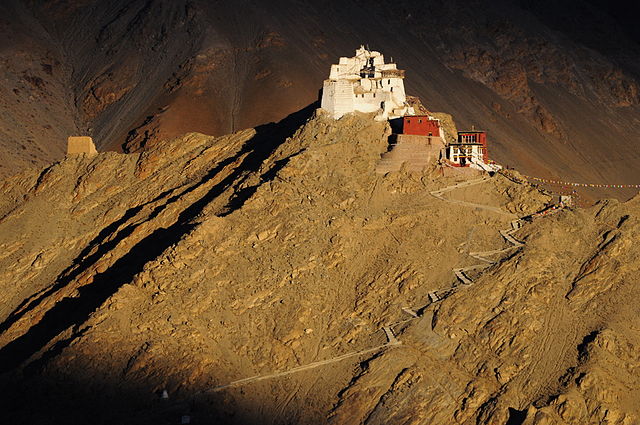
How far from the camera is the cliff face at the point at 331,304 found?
178ft

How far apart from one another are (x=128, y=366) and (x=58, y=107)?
254ft

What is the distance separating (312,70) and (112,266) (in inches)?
2419

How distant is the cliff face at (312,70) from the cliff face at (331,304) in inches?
1482

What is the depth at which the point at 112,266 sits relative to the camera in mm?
67125

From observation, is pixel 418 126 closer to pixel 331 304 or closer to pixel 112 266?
pixel 331 304

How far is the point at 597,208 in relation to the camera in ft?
214

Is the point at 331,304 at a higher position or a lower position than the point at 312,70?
lower

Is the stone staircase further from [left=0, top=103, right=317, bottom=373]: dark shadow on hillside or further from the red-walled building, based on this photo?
[left=0, top=103, right=317, bottom=373]: dark shadow on hillside

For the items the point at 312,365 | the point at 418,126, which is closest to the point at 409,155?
the point at 418,126

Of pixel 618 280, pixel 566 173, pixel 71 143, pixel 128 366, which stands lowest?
pixel 566 173

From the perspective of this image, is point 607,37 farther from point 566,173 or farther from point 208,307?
point 208,307

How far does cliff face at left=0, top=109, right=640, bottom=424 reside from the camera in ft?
178

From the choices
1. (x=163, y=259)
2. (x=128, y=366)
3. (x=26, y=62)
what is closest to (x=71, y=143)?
(x=163, y=259)

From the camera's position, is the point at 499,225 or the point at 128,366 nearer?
the point at 128,366
